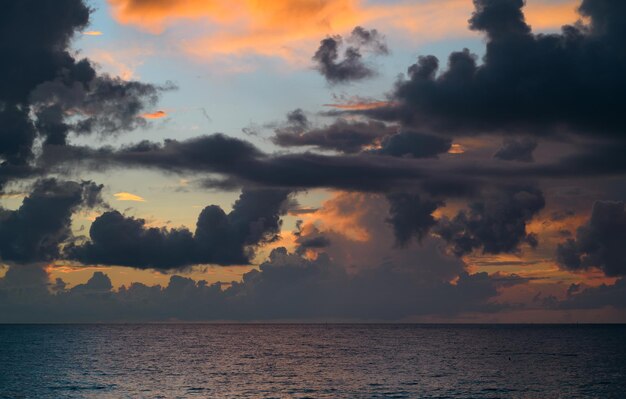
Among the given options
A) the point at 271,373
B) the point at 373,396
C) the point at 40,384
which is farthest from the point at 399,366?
the point at 40,384

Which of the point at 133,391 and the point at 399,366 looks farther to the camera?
the point at 399,366

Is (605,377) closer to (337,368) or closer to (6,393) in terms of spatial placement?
(337,368)

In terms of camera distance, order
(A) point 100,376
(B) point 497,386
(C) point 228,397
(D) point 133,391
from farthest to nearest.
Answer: (A) point 100,376, (B) point 497,386, (D) point 133,391, (C) point 228,397

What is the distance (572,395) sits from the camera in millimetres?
114688

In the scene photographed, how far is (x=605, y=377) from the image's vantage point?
144 metres

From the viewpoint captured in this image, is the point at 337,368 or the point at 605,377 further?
the point at 337,368

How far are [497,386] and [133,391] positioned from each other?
65712mm

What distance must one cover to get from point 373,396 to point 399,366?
60.1 metres

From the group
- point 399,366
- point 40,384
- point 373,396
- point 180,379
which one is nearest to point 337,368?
point 399,366

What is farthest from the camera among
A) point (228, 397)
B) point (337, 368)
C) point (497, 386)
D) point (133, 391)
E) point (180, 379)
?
point (337, 368)

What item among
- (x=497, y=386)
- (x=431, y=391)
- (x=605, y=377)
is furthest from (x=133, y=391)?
(x=605, y=377)

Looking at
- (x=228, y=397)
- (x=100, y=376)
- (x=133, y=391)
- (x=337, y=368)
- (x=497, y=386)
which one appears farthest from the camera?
(x=337, y=368)

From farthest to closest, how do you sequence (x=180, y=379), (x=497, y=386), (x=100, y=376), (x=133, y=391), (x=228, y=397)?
(x=100, y=376) < (x=180, y=379) < (x=497, y=386) < (x=133, y=391) < (x=228, y=397)

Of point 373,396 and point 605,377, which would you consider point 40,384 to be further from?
point 605,377
